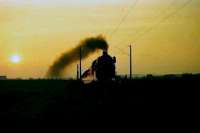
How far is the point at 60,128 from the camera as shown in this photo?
67.3 feet

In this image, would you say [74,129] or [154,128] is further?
[74,129]

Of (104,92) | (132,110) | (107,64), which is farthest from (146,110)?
(107,64)

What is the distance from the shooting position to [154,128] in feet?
58.4

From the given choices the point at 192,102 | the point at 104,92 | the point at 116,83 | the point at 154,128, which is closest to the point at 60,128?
the point at 154,128

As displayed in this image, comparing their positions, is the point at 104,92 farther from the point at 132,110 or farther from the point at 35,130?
the point at 35,130

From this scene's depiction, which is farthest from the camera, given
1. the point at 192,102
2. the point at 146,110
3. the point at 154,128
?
the point at 192,102

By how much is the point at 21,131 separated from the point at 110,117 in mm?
4332

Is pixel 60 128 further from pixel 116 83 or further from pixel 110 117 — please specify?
pixel 116 83

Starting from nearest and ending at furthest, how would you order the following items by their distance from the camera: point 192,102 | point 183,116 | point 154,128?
point 154,128 < point 183,116 < point 192,102

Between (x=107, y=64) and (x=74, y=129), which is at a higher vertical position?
(x=107, y=64)

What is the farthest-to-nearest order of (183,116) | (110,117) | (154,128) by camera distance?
(110,117) < (183,116) < (154,128)

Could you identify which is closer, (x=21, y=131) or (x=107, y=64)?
(x=21, y=131)

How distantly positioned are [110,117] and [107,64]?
2042 cm

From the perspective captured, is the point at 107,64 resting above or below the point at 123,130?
above
